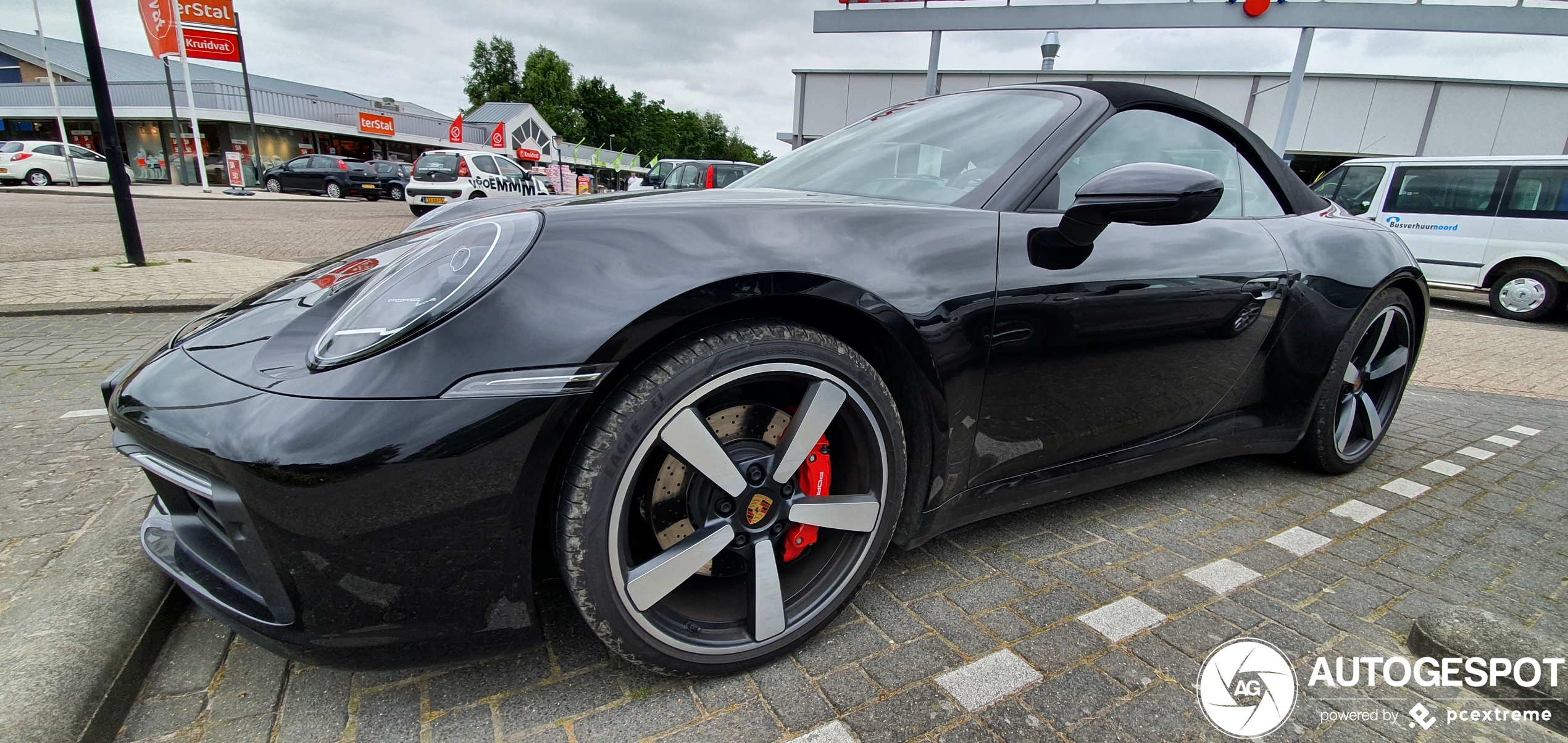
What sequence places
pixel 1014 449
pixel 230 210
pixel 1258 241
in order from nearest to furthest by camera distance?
pixel 1014 449, pixel 1258 241, pixel 230 210

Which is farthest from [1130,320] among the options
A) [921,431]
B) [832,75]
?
[832,75]

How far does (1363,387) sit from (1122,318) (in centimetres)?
179

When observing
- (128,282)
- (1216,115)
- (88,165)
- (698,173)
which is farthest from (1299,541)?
(88,165)

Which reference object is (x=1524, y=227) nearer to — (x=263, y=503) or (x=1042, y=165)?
(x=1042, y=165)

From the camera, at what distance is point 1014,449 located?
1.73 meters

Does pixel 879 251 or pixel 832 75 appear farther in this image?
pixel 832 75

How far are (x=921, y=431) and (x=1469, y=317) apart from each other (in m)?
11.0

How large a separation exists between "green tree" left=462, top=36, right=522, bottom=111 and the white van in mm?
61804

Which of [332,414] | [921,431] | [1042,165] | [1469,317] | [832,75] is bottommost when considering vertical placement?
[1469,317]

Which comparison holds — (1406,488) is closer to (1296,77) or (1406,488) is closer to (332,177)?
(1296,77)

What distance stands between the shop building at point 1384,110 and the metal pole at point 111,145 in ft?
45.1

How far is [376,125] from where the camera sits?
37812 millimetres

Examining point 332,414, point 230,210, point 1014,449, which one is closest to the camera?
point 332,414

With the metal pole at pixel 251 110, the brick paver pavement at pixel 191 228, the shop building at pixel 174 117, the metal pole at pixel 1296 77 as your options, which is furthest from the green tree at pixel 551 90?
A: the metal pole at pixel 1296 77
